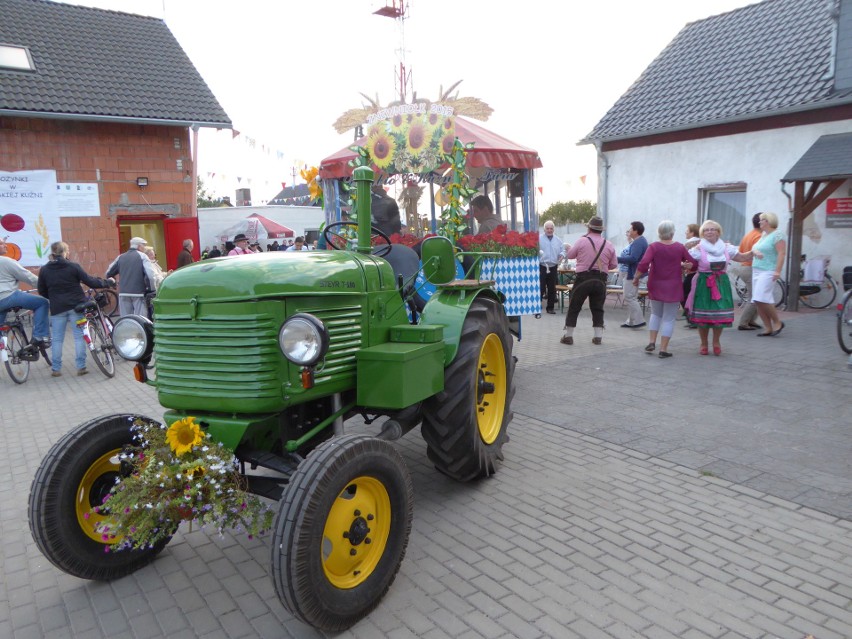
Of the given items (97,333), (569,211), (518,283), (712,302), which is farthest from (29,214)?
(569,211)

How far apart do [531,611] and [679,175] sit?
12.4 m

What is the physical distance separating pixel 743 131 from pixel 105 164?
40.6 ft

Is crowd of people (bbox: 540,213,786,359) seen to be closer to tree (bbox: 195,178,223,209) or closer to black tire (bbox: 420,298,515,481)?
black tire (bbox: 420,298,515,481)

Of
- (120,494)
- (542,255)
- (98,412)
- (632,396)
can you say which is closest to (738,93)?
(542,255)

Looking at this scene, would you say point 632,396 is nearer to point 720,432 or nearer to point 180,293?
point 720,432

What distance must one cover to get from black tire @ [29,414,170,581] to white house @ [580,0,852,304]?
34.4 ft

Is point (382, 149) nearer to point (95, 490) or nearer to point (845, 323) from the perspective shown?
point (95, 490)

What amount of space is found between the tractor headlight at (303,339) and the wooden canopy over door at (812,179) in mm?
9870

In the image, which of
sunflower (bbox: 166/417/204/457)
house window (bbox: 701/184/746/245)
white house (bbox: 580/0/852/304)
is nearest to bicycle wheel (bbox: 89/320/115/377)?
sunflower (bbox: 166/417/204/457)

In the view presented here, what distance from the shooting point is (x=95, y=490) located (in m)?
3.21

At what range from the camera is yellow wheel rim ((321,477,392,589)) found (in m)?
2.72

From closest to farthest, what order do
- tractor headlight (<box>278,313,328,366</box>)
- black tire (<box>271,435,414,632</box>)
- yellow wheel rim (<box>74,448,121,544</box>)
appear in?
black tire (<box>271,435,414,632</box>)
tractor headlight (<box>278,313,328,366</box>)
yellow wheel rim (<box>74,448,121,544</box>)

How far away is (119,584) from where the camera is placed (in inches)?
126

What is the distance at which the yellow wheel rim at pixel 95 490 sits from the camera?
3.10m
